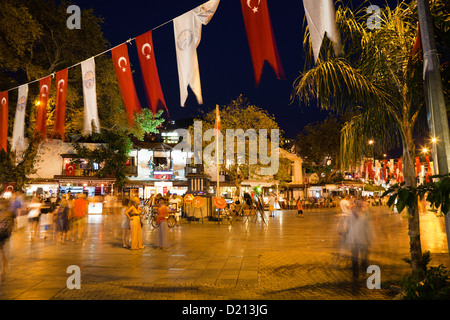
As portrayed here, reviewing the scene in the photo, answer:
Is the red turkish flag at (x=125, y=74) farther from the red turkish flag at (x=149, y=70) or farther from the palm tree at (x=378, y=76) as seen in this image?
the palm tree at (x=378, y=76)

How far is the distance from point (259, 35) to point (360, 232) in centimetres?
493

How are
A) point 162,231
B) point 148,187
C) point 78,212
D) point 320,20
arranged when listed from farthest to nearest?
point 148,187, point 78,212, point 162,231, point 320,20

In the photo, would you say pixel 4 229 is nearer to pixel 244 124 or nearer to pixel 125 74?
pixel 125 74

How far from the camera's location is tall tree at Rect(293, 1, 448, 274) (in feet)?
18.3

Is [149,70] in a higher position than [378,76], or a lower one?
higher

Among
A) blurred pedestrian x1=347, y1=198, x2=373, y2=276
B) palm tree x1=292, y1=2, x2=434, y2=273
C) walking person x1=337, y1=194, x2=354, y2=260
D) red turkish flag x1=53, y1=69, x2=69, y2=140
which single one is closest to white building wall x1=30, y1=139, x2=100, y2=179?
red turkish flag x1=53, y1=69, x2=69, y2=140

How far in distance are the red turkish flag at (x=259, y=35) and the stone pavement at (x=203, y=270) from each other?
13.7ft

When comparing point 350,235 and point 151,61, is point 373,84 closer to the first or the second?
point 350,235

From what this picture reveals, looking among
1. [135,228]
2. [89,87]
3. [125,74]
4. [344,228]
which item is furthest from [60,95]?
[344,228]

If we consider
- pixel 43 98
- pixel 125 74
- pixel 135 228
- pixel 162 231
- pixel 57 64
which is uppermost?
pixel 57 64

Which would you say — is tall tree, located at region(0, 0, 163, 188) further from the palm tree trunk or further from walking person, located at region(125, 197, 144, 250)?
the palm tree trunk

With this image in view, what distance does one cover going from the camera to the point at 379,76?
5.97 meters

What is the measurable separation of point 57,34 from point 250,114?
15.6 m

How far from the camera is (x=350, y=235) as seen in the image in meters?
7.89
